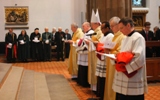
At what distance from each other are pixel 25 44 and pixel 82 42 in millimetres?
6871

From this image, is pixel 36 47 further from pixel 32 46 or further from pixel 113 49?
pixel 113 49

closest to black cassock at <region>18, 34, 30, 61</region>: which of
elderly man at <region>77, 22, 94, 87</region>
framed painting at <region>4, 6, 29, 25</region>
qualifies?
framed painting at <region>4, 6, 29, 25</region>

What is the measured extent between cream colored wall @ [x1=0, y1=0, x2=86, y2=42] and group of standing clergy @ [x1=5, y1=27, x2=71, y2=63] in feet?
7.18

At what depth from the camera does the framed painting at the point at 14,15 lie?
15055mm

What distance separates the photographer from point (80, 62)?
7.13 m

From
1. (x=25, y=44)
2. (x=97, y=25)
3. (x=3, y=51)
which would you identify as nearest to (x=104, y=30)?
(x=97, y=25)

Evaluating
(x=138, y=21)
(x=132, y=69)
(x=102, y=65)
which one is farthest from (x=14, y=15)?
(x=132, y=69)

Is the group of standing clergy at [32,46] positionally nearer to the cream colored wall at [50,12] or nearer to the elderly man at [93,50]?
the cream colored wall at [50,12]

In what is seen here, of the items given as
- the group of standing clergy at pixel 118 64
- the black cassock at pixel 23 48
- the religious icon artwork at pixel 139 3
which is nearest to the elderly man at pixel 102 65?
the group of standing clergy at pixel 118 64

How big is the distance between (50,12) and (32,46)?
3.17 meters

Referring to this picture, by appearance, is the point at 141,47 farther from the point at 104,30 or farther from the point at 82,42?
the point at 82,42

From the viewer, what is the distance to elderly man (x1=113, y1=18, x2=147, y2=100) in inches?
143

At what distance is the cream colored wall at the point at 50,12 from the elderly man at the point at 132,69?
478 inches

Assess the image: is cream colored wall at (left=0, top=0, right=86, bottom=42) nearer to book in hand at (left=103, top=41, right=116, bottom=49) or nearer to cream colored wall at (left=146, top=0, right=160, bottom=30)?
cream colored wall at (left=146, top=0, right=160, bottom=30)
